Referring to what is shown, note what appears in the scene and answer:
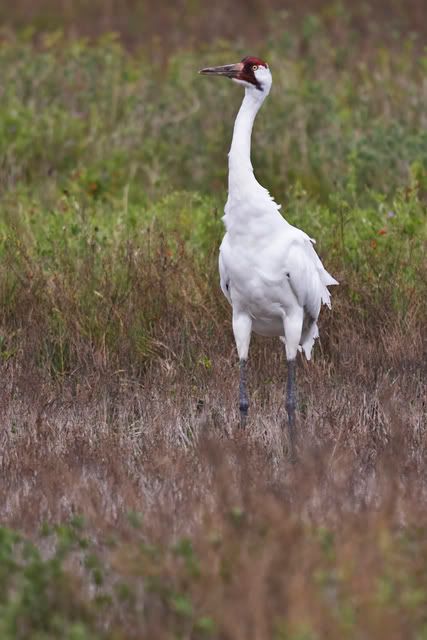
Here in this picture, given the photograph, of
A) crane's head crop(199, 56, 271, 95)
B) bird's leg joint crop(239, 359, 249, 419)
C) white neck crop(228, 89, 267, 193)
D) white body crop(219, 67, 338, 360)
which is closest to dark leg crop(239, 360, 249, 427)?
bird's leg joint crop(239, 359, 249, 419)

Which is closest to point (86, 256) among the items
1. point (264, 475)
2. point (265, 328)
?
point (265, 328)

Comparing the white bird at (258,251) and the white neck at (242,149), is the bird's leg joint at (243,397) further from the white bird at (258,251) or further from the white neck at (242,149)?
the white neck at (242,149)

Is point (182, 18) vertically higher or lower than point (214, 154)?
higher

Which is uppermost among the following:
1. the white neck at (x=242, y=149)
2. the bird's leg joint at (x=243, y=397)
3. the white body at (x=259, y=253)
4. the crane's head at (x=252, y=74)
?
the crane's head at (x=252, y=74)

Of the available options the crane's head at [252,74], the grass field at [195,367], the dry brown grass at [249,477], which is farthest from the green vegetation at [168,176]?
the crane's head at [252,74]

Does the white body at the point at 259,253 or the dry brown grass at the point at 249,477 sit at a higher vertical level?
the white body at the point at 259,253

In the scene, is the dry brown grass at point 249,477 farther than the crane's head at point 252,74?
No

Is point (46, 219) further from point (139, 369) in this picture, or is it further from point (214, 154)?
point (214, 154)

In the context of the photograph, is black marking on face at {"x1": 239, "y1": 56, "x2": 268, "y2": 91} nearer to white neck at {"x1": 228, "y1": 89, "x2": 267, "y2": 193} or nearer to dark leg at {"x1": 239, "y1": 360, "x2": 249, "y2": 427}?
white neck at {"x1": 228, "y1": 89, "x2": 267, "y2": 193}

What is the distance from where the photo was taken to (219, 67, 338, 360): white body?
560 centimetres

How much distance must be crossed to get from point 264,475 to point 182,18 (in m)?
12.9

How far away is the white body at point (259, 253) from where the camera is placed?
18.4 feet

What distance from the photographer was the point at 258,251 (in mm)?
5656

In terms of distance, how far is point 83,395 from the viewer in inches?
238
